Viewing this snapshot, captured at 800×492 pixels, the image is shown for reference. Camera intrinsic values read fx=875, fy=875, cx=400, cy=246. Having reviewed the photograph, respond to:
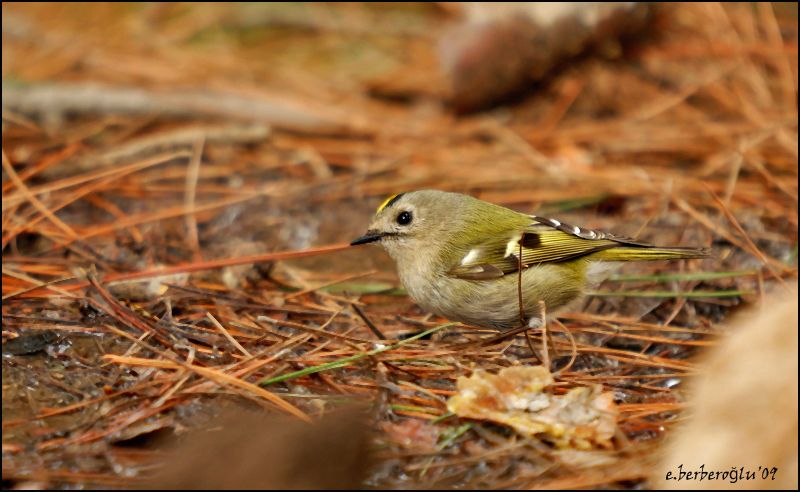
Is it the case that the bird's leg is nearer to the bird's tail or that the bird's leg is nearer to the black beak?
the bird's tail

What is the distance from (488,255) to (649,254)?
65 centimetres

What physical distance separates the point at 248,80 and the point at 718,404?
482 cm

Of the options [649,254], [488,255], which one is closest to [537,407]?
[488,255]

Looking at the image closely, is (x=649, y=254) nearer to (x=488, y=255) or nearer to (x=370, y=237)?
(x=488, y=255)

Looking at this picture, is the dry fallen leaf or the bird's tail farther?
the bird's tail

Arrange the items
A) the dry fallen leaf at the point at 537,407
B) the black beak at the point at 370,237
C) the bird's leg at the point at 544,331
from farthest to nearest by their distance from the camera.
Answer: the black beak at the point at 370,237
the bird's leg at the point at 544,331
the dry fallen leaf at the point at 537,407

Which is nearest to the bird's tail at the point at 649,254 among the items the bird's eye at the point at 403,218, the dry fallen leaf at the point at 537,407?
the bird's eye at the point at 403,218

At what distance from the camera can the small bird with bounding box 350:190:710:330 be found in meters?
3.35

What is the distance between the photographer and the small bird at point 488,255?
3.35 metres

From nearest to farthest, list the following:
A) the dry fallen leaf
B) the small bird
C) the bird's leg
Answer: the dry fallen leaf
the bird's leg
the small bird

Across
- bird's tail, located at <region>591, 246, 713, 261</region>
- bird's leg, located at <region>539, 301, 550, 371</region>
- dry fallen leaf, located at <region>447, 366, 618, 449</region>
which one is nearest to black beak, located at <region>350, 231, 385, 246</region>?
bird's leg, located at <region>539, 301, 550, 371</region>

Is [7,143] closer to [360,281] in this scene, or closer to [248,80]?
[248,80]

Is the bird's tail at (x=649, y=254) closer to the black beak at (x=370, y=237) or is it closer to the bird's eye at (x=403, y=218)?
the bird's eye at (x=403, y=218)

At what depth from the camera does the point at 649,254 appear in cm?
349
